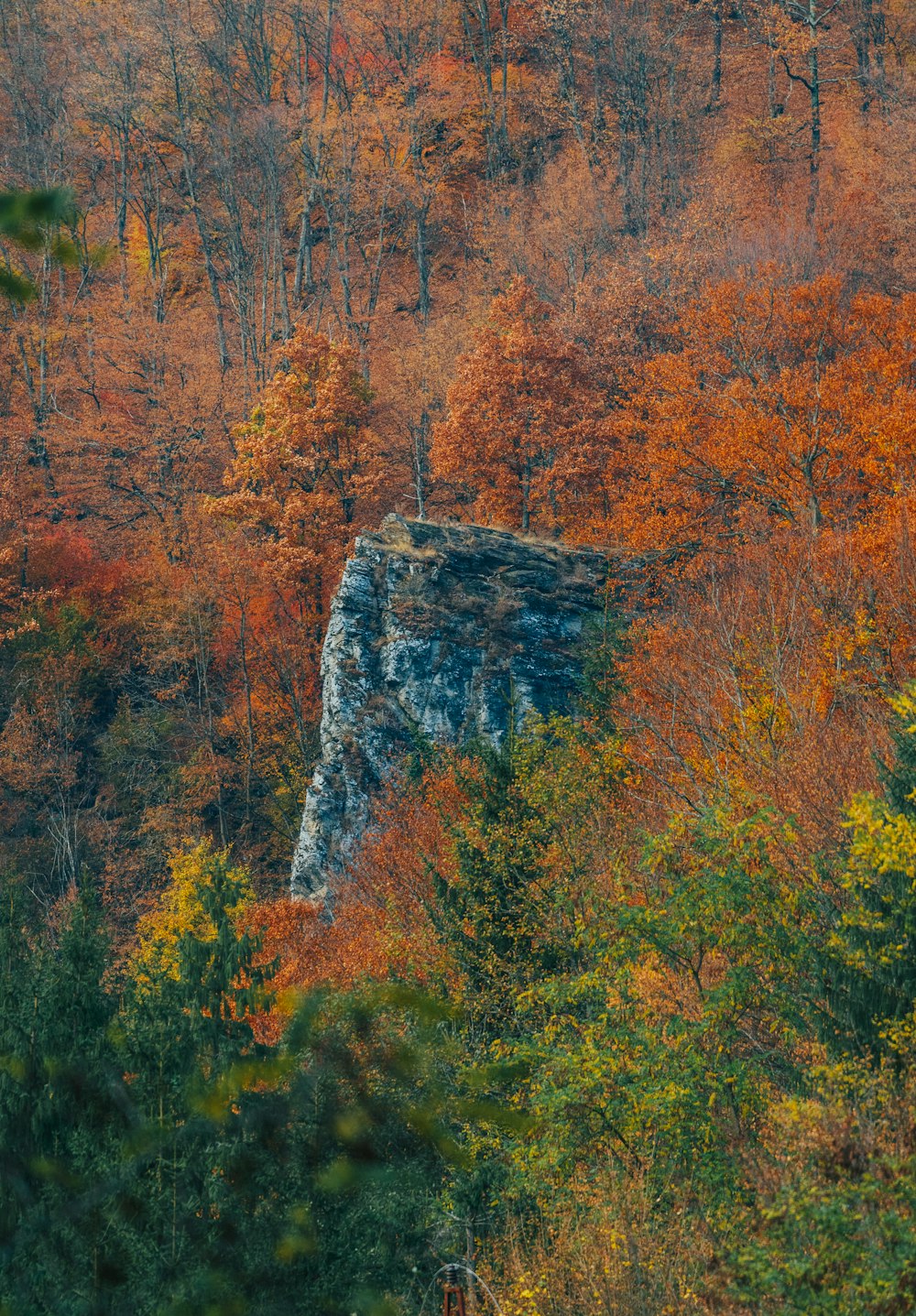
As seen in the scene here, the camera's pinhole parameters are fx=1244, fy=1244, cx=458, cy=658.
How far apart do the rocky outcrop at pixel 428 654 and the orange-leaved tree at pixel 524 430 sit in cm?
243

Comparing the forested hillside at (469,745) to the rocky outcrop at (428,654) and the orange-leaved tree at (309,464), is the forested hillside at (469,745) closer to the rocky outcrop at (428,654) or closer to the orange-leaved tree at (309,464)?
the orange-leaved tree at (309,464)

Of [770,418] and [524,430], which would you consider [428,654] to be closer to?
[524,430]

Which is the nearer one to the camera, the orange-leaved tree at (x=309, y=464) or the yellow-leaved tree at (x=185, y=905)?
the yellow-leaved tree at (x=185, y=905)

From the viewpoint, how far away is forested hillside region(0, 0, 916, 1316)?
11.1 m

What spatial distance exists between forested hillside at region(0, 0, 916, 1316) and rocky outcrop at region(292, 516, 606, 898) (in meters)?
1.69

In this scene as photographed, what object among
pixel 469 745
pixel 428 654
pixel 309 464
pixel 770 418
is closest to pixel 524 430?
pixel 770 418

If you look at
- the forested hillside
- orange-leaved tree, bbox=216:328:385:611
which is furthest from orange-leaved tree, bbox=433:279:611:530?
orange-leaved tree, bbox=216:328:385:611

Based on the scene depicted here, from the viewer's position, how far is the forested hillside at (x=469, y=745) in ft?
36.4

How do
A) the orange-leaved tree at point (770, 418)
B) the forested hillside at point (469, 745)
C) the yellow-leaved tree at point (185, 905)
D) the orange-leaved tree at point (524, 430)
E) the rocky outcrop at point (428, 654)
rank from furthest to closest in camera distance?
the orange-leaved tree at point (524, 430)
the orange-leaved tree at point (770, 418)
the rocky outcrop at point (428, 654)
the yellow-leaved tree at point (185, 905)
the forested hillside at point (469, 745)

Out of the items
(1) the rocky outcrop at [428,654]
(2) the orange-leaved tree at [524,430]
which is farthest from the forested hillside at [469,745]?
(1) the rocky outcrop at [428,654]

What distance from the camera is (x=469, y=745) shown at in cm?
2639

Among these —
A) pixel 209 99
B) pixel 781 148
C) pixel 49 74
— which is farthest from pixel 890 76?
pixel 49 74

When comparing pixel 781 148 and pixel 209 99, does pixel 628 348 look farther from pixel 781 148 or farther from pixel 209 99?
pixel 209 99

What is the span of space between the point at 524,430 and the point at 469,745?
11.5 m
